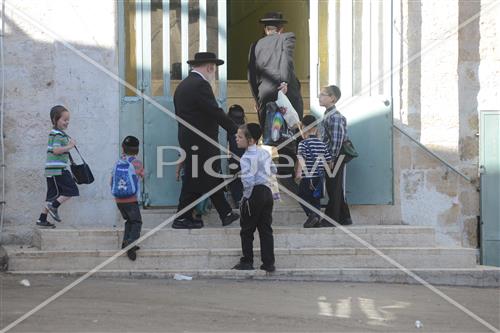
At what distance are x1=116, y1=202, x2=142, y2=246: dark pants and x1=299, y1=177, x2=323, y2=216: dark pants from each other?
1800 mm

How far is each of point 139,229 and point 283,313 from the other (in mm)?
2048

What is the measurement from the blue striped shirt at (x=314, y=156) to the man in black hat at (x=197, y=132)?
2.53ft

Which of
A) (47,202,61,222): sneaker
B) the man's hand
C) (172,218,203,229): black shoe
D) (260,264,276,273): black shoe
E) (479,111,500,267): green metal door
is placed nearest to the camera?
(260,264,276,273): black shoe

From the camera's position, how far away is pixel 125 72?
10.6m

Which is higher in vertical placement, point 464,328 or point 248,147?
point 248,147

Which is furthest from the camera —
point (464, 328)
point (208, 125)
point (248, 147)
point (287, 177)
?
point (287, 177)

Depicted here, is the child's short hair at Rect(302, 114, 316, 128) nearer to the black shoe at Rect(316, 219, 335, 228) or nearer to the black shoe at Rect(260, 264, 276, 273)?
the black shoe at Rect(316, 219, 335, 228)

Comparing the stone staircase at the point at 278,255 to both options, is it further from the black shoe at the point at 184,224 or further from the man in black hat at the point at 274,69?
the man in black hat at the point at 274,69

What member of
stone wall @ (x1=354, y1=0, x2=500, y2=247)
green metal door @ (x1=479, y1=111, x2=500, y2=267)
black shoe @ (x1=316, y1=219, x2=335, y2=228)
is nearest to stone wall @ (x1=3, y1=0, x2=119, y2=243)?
black shoe @ (x1=316, y1=219, x2=335, y2=228)

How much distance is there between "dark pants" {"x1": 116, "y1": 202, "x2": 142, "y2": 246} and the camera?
9352 mm

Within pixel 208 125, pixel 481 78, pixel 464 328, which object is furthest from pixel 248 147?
Answer: pixel 481 78

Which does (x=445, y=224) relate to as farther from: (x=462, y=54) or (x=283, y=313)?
(x=283, y=313)

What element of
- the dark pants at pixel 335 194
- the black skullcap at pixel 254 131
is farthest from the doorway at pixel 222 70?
the black skullcap at pixel 254 131

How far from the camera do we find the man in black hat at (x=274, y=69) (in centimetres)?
1058
